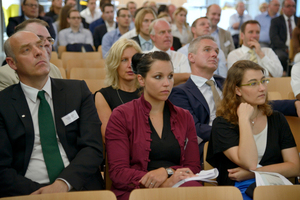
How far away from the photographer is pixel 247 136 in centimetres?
194

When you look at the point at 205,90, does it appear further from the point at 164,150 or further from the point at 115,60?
the point at 164,150

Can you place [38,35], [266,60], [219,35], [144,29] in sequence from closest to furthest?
[38,35]
[266,60]
[144,29]
[219,35]

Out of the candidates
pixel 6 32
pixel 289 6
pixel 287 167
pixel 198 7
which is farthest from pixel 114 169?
pixel 198 7

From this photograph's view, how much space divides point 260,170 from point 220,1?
11.3m

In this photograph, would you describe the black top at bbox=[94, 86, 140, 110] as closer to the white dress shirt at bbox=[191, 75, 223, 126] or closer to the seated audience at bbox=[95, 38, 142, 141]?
the seated audience at bbox=[95, 38, 142, 141]

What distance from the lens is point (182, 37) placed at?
6.80 metres

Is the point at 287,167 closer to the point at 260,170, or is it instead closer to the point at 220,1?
the point at 260,170

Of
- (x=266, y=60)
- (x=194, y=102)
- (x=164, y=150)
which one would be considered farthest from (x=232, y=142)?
(x=266, y=60)

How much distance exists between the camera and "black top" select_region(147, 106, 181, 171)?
1997 mm

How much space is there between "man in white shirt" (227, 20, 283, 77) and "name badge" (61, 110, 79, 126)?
115 inches

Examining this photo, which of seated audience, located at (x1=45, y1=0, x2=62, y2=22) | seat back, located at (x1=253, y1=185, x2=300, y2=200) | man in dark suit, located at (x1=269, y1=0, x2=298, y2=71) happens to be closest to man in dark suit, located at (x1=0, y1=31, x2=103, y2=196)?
seat back, located at (x1=253, y1=185, x2=300, y2=200)

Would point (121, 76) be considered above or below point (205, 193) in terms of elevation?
above

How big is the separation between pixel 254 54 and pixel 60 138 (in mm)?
3286

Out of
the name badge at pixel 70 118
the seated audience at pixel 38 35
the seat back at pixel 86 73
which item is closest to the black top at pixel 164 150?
the name badge at pixel 70 118
